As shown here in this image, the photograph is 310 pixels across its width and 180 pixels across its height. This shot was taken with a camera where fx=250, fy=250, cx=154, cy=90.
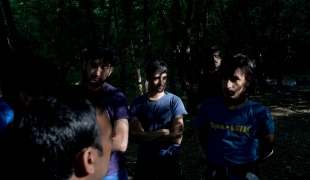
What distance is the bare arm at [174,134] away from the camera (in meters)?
3.07

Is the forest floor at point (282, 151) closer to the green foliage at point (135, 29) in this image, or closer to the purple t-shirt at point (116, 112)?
the purple t-shirt at point (116, 112)

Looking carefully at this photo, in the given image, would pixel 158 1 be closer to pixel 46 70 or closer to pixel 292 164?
pixel 292 164

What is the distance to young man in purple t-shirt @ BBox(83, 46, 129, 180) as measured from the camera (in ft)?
8.06

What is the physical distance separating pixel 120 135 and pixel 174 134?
872 millimetres

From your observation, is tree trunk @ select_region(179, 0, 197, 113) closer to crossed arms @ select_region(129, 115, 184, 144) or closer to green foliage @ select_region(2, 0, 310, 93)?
green foliage @ select_region(2, 0, 310, 93)

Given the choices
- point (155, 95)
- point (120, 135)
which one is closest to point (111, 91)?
point (120, 135)

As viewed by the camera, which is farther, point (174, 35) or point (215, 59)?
point (174, 35)

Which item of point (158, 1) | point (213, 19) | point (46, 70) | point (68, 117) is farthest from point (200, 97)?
point (213, 19)

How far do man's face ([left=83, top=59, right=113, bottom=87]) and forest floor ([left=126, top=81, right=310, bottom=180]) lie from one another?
10.9ft

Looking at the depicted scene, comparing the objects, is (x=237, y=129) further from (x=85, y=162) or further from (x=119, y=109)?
(x=85, y=162)

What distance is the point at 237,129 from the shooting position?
2.49 m

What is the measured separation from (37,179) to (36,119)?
247 millimetres

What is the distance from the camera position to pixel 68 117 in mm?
1088

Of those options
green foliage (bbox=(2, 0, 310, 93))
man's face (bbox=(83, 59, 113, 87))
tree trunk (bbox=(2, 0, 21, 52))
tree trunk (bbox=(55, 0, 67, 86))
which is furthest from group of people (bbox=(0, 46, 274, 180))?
tree trunk (bbox=(55, 0, 67, 86))
